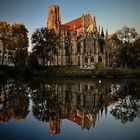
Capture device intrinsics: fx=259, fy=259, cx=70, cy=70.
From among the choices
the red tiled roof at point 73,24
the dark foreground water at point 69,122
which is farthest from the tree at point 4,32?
the red tiled roof at point 73,24

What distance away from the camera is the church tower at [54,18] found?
72938 millimetres

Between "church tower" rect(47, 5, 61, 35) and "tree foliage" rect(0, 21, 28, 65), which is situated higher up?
"church tower" rect(47, 5, 61, 35)

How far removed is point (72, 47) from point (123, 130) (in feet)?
187

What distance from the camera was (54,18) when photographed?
73.7 m

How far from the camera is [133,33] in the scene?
5150 centimetres

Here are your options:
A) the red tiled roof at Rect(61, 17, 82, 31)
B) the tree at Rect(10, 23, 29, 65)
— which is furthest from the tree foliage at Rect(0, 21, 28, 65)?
the red tiled roof at Rect(61, 17, 82, 31)

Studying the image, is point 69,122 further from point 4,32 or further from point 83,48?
point 83,48

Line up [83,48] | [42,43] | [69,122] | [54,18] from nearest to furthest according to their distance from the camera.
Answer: [69,122] → [42,43] → [83,48] → [54,18]

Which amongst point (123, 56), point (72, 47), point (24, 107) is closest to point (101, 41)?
point (72, 47)

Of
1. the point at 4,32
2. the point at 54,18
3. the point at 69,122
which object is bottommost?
the point at 69,122

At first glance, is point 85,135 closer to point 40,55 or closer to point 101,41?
point 40,55

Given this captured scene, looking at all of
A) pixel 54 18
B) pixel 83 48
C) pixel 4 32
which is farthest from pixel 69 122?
pixel 54 18

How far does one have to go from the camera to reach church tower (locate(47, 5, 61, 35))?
72.9 m

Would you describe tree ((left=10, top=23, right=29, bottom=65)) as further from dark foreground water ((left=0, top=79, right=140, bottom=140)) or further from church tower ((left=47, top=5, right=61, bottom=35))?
dark foreground water ((left=0, top=79, right=140, bottom=140))
